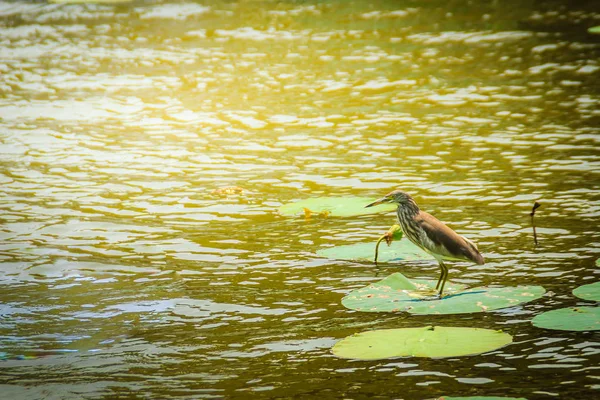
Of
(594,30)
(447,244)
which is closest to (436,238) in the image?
(447,244)

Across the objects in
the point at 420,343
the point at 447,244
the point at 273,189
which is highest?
the point at 273,189

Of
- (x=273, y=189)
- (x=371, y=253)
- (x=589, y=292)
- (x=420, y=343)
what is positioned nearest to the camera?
(x=420, y=343)

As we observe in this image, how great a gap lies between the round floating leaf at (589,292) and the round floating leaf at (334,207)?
1914 mm

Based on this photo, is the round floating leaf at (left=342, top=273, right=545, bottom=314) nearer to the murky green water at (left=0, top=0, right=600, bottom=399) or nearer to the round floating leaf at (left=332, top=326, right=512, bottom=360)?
the murky green water at (left=0, top=0, right=600, bottom=399)

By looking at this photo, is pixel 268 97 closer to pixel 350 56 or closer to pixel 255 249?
pixel 350 56

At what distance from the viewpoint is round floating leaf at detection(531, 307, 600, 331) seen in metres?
4.06

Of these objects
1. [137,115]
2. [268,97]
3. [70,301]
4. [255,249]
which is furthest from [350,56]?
[70,301]

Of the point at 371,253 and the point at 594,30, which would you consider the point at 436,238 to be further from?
the point at 594,30

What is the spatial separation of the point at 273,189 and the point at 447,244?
8.45ft

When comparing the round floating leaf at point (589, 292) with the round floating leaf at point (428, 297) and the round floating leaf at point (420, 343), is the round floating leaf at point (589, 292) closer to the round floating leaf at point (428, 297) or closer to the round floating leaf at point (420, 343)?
the round floating leaf at point (428, 297)

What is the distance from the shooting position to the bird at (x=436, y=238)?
4492 mm

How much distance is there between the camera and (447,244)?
448cm

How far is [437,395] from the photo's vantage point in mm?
3551

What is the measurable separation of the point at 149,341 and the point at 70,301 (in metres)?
0.77
